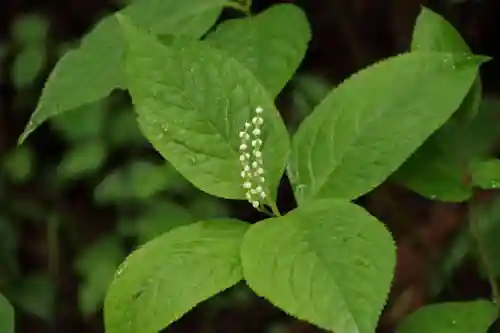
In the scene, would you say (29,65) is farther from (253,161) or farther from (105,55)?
(253,161)

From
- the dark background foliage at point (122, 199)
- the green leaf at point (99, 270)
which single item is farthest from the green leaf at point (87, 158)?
the green leaf at point (99, 270)

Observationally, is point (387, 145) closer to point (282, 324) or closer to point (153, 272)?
point (153, 272)

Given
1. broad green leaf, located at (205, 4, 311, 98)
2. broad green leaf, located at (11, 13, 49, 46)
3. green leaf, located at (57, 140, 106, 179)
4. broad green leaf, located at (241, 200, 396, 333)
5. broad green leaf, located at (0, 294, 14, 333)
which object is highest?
broad green leaf, located at (205, 4, 311, 98)

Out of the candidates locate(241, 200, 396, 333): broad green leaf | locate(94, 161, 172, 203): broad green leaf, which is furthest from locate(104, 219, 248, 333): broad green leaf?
locate(94, 161, 172, 203): broad green leaf

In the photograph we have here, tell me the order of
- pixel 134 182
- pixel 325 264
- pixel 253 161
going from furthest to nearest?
pixel 134 182 → pixel 253 161 → pixel 325 264

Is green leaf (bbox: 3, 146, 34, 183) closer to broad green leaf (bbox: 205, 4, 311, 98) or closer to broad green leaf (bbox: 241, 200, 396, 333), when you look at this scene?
broad green leaf (bbox: 205, 4, 311, 98)

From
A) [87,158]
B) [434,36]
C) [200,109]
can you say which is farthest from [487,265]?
[87,158]
